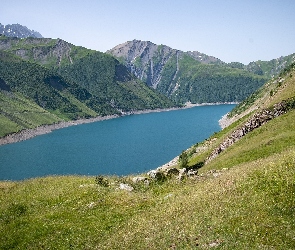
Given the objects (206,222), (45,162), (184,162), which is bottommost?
(45,162)

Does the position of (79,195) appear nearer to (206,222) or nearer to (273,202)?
(206,222)

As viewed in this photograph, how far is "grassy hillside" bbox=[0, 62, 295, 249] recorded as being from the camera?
19.4 metres

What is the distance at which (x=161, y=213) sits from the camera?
2455cm

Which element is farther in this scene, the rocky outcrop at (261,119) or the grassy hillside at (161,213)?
the rocky outcrop at (261,119)

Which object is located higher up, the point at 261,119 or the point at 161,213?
the point at 261,119

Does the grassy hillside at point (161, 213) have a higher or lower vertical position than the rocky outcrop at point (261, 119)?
lower

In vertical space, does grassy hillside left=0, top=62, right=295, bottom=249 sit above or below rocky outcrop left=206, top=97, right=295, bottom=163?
below

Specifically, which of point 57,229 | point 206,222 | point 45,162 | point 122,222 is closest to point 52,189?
point 57,229

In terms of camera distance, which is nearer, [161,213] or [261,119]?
[161,213]

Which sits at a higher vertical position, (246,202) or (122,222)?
(246,202)

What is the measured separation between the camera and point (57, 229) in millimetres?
24391

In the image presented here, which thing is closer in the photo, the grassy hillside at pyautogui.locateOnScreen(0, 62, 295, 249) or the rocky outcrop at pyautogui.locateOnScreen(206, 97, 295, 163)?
the grassy hillside at pyautogui.locateOnScreen(0, 62, 295, 249)

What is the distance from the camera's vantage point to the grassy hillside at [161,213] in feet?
63.7

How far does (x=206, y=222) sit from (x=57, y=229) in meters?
12.0
